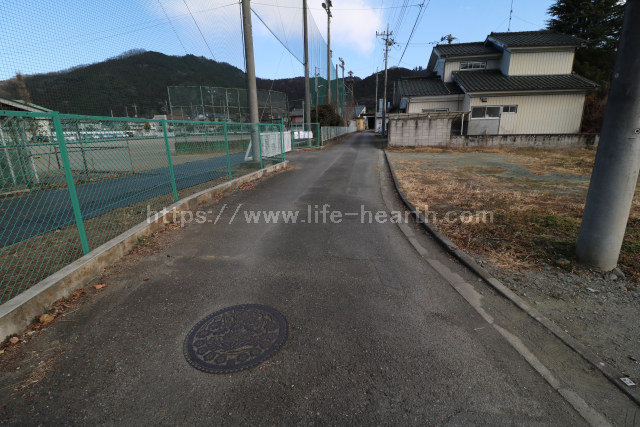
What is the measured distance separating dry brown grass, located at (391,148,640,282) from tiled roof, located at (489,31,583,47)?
592 inches

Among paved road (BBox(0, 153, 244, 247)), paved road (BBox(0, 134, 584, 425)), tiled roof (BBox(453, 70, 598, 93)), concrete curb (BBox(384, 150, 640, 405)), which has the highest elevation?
tiled roof (BBox(453, 70, 598, 93))

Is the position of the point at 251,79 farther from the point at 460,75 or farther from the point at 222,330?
the point at 460,75

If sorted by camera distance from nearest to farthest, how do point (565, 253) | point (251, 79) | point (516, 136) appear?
point (565, 253) → point (251, 79) → point (516, 136)

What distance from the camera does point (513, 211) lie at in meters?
5.57

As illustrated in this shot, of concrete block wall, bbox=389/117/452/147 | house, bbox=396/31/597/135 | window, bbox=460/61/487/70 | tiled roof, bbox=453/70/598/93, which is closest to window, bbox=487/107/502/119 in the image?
house, bbox=396/31/597/135

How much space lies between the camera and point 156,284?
3.33m

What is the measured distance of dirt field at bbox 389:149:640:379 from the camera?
8.16 feet

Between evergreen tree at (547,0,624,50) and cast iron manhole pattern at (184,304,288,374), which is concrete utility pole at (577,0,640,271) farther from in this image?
evergreen tree at (547,0,624,50)

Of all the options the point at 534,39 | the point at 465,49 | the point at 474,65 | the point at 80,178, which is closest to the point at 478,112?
the point at 474,65

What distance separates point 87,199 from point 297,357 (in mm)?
7156

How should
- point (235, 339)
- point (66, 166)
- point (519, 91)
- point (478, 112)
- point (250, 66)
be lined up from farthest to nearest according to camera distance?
1. point (478, 112)
2. point (519, 91)
3. point (250, 66)
4. point (66, 166)
5. point (235, 339)

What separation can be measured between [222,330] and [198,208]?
4360 millimetres

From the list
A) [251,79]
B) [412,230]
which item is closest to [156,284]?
[412,230]

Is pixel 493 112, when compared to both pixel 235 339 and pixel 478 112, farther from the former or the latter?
pixel 235 339
